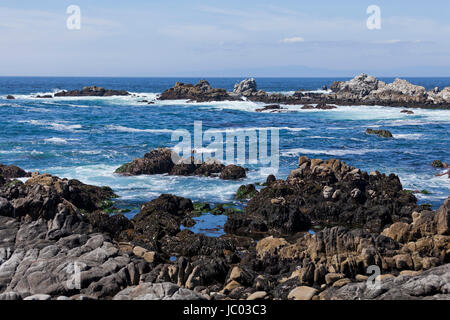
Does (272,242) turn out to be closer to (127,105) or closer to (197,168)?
(197,168)

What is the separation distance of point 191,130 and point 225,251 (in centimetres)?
4478

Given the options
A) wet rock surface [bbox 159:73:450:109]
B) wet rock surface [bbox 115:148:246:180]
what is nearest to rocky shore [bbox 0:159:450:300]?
wet rock surface [bbox 115:148:246:180]

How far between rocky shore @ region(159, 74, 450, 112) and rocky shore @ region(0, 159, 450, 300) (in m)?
62.6

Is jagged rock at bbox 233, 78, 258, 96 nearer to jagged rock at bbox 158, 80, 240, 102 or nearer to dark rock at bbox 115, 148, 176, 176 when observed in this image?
jagged rock at bbox 158, 80, 240, 102

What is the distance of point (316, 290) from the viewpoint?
14.6 m

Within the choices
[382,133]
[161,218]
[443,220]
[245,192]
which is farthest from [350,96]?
[443,220]

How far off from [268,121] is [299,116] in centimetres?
890

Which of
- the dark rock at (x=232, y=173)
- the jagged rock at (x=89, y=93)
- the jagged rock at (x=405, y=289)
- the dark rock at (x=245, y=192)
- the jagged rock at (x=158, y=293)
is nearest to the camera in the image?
the jagged rock at (x=405, y=289)

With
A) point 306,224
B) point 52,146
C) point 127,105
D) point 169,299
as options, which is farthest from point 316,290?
point 127,105

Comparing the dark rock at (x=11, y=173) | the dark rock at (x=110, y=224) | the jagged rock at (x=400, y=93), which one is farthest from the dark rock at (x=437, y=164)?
the jagged rock at (x=400, y=93)

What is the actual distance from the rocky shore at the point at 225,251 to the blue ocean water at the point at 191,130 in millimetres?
4883

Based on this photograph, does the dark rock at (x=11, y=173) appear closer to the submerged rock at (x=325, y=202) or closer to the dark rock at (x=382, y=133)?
the submerged rock at (x=325, y=202)

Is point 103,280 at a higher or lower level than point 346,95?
lower

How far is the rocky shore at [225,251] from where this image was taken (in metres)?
14.2
